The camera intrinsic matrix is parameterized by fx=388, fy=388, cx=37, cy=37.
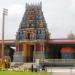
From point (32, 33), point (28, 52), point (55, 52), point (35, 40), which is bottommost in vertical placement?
point (55, 52)

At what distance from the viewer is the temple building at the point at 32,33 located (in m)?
90.6

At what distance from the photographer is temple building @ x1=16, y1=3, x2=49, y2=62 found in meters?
90.6

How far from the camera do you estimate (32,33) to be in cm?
9100

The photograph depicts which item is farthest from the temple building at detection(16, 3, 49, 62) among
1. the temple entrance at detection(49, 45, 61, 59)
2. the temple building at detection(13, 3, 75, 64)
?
the temple entrance at detection(49, 45, 61, 59)

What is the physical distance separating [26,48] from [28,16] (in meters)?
7.63

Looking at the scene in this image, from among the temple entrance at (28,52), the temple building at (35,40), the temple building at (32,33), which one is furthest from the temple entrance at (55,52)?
the temple entrance at (28,52)

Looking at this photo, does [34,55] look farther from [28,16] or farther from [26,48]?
[28,16]

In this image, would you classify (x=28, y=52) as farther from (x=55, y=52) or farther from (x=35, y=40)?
(x=55, y=52)

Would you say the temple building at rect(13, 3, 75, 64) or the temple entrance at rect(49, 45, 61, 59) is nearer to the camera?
the temple building at rect(13, 3, 75, 64)

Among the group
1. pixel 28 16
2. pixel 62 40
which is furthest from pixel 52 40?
pixel 28 16

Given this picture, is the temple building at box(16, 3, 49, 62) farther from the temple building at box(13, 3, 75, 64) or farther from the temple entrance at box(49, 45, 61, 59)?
the temple entrance at box(49, 45, 61, 59)

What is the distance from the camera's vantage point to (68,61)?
8075 cm

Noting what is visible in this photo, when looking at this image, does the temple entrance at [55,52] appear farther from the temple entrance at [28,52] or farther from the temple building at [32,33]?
the temple entrance at [28,52]

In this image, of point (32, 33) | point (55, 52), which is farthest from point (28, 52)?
point (55, 52)
